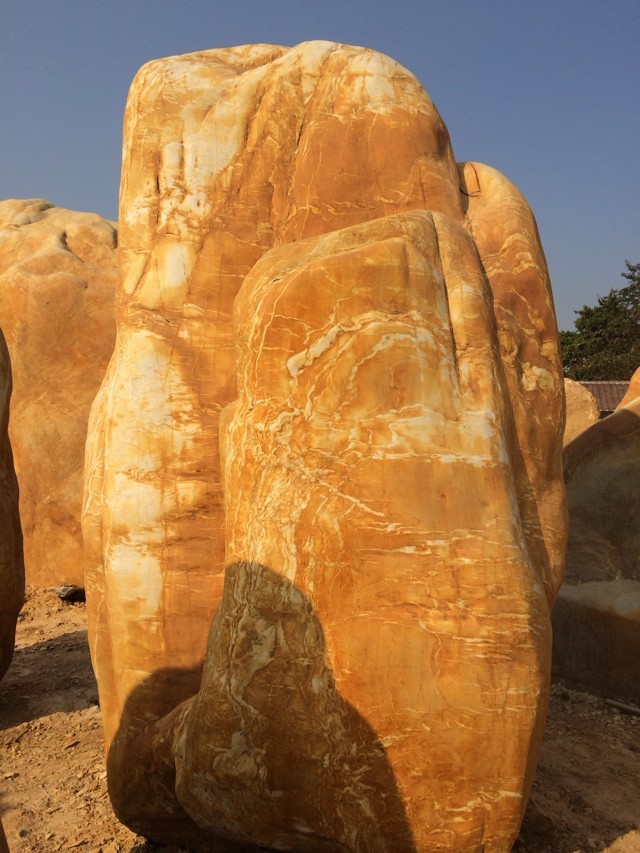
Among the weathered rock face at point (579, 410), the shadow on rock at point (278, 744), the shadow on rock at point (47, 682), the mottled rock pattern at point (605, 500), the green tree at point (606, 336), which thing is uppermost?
the green tree at point (606, 336)

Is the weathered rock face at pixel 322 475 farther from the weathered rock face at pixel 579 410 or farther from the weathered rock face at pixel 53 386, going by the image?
the weathered rock face at pixel 579 410

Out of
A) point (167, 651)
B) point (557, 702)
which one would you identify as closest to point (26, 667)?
point (167, 651)

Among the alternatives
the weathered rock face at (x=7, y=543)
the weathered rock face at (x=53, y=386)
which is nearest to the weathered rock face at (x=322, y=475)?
the weathered rock face at (x=7, y=543)

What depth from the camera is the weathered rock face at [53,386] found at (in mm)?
6867

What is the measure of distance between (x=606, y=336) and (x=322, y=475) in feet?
77.6

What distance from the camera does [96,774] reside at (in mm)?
3658

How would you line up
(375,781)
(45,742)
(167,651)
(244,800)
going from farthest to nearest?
1. (45,742)
2. (167,651)
3. (244,800)
4. (375,781)

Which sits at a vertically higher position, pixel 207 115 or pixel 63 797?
pixel 207 115

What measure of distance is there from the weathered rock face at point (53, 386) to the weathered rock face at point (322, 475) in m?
3.88

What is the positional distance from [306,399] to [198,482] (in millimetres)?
741

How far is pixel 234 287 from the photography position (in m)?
3.04

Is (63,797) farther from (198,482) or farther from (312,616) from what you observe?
(312,616)

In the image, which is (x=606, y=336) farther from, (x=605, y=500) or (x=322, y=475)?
(x=322, y=475)

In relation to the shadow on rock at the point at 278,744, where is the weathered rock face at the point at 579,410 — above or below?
above
